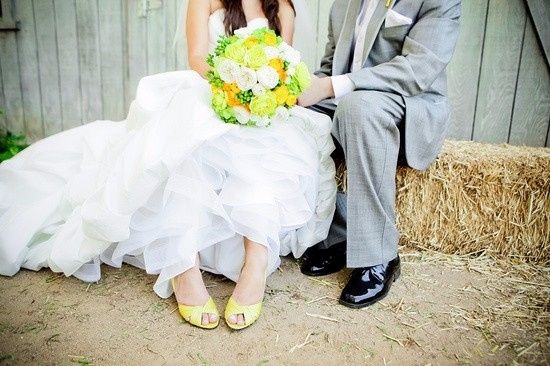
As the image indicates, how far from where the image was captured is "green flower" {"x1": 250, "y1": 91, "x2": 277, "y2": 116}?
1686 millimetres

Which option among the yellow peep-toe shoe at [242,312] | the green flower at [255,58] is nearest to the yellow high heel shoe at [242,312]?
the yellow peep-toe shoe at [242,312]

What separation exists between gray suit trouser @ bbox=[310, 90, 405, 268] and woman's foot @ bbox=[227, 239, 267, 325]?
0.37 metres

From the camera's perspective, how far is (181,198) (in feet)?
5.67

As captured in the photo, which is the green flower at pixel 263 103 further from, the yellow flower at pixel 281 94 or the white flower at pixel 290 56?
the white flower at pixel 290 56

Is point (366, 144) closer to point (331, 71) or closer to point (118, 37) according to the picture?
point (331, 71)

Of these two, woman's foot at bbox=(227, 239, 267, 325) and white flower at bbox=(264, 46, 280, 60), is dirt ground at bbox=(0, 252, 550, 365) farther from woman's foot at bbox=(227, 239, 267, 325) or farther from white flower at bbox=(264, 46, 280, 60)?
white flower at bbox=(264, 46, 280, 60)

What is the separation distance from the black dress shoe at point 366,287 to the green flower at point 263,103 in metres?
0.79

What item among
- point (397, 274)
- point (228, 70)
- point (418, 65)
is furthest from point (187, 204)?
point (418, 65)

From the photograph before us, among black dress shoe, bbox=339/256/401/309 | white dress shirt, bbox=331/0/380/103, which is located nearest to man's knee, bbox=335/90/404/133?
white dress shirt, bbox=331/0/380/103

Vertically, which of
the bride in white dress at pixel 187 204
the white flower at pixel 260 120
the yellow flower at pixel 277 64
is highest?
the yellow flower at pixel 277 64

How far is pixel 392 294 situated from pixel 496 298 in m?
0.44

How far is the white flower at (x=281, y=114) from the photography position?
1793 mm

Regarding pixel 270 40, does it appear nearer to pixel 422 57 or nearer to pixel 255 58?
pixel 255 58

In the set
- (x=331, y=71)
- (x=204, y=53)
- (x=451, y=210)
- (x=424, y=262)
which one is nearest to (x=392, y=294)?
(x=424, y=262)
